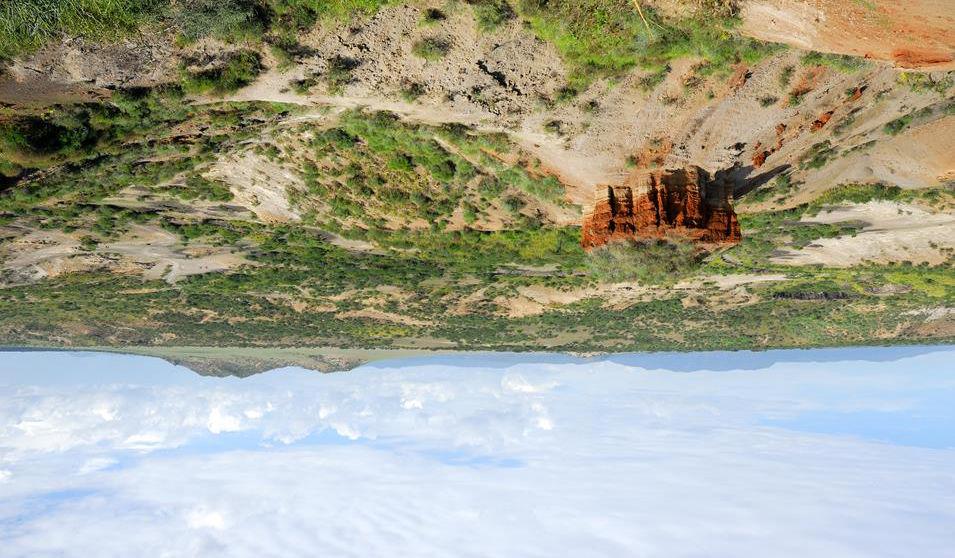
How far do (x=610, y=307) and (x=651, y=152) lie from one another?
25.0 metres

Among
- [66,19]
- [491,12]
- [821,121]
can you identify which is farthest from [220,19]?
[821,121]

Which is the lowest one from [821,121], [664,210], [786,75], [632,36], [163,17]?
[664,210]

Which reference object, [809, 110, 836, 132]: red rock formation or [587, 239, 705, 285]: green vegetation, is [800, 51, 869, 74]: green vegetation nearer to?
[809, 110, 836, 132]: red rock formation

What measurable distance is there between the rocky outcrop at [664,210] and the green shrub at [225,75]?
16881 millimetres

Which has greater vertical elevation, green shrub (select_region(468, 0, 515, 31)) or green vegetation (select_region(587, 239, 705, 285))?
green shrub (select_region(468, 0, 515, 31))

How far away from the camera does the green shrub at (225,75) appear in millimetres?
24547

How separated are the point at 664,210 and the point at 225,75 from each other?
2008cm

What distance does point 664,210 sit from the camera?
1063 inches

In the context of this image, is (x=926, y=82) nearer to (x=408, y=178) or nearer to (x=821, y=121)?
(x=821, y=121)

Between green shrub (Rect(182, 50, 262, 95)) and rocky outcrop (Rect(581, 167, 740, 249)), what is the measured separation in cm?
1688

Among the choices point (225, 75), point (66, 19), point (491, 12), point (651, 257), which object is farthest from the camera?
point (651, 257)

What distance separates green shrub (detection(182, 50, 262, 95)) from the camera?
24.5 metres

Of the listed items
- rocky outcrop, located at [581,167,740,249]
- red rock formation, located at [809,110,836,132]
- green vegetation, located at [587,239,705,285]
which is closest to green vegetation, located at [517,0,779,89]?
rocky outcrop, located at [581,167,740,249]

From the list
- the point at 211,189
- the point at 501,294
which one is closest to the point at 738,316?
the point at 501,294
